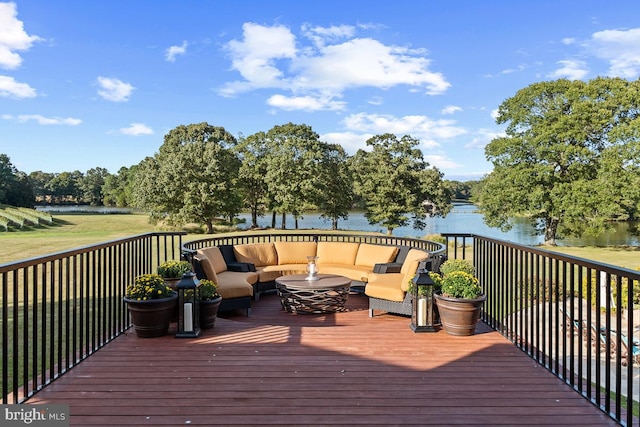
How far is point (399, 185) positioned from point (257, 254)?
69.1 feet

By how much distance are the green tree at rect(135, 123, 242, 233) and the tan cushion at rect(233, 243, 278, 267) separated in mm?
19082

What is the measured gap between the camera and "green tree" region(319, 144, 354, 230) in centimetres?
2719

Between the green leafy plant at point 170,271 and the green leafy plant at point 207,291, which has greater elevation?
the green leafy plant at point 170,271

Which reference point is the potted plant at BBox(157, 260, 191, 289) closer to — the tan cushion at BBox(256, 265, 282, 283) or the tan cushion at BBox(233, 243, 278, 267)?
the tan cushion at BBox(256, 265, 282, 283)

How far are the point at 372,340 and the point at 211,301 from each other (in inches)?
65.2

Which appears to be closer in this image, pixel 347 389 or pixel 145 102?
pixel 347 389

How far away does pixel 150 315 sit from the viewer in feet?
12.5

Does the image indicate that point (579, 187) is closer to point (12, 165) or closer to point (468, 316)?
point (468, 316)

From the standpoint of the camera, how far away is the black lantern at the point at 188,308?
3.90 meters

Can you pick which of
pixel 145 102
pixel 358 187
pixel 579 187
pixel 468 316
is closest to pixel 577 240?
pixel 579 187

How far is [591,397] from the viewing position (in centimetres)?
259

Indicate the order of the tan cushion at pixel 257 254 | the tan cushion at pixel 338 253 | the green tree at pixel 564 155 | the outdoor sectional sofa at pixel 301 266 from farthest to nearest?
the green tree at pixel 564 155 < the tan cushion at pixel 338 253 < the tan cushion at pixel 257 254 < the outdoor sectional sofa at pixel 301 266

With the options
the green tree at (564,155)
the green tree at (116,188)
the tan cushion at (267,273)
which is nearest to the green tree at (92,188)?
Answer: the green tree at (116,188)

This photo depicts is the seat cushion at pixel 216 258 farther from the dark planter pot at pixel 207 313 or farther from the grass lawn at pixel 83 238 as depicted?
the grass lawn at pixel 83 238
